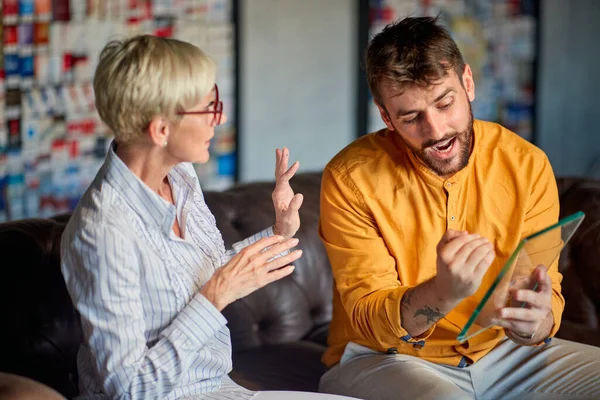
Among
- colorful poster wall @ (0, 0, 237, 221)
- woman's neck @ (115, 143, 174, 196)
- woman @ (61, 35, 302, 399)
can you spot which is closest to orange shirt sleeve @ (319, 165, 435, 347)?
woman @ (61, 35, 302, 399)

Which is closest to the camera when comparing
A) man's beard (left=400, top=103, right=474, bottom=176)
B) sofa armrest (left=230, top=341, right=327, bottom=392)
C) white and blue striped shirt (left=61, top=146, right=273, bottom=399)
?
white and blue striped shirt (left=61, top=146, right=273, bottom=399)

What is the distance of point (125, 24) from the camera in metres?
3.63

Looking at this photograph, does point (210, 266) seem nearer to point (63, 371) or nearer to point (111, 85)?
point (111, 85)

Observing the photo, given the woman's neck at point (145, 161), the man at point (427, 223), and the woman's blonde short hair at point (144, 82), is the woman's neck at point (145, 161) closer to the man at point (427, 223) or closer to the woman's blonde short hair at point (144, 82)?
the woman's blonde short hair at point (144, 82)

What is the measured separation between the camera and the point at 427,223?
89.7 inches

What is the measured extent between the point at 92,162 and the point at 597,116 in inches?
147

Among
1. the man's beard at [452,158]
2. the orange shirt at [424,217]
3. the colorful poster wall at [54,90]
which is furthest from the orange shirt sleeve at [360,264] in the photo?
the colorful poster wall at [54,90]

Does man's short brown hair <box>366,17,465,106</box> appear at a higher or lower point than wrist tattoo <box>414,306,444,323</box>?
higher

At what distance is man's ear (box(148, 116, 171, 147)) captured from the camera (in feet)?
5.82

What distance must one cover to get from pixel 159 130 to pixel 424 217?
82 cm

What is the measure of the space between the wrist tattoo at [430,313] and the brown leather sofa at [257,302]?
2.03ft

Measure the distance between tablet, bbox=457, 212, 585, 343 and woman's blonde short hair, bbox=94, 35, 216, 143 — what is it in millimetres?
728

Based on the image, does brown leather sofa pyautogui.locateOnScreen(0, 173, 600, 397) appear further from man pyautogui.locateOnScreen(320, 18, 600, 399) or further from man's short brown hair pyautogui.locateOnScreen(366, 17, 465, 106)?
man's short brown hair pyautogui.locateOnScreen(366, 17, 465, 106)

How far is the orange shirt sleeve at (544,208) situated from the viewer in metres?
2.29
